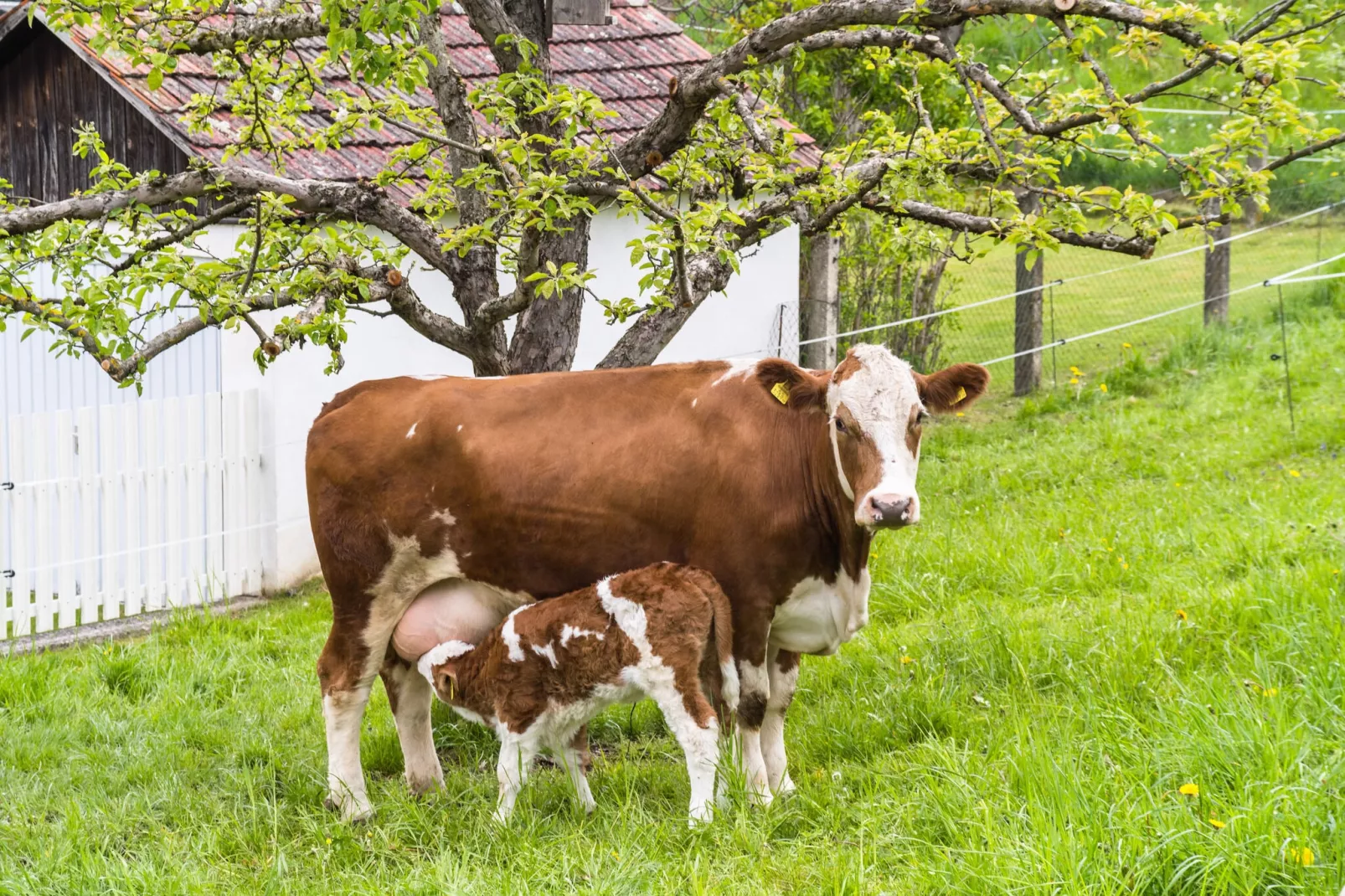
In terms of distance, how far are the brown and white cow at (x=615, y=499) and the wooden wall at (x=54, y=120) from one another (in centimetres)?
558

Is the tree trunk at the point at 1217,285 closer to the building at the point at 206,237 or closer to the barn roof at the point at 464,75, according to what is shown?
the barn roof at the point at 464,75

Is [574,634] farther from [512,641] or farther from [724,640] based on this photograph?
[724,640]

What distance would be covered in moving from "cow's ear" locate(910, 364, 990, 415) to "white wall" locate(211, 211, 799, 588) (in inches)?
163

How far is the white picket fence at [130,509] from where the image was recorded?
334 inches

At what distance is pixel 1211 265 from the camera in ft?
49.3

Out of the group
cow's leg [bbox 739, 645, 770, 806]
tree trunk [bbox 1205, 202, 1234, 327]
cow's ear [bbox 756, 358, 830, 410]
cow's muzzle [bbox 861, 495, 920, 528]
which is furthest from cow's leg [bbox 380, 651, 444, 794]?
tree trunk [bbox 1205, 202, 1234, 327]

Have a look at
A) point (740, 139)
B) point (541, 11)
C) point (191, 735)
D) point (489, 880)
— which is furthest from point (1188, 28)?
point (191, 735)

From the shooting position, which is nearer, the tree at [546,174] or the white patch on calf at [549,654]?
the white patch on calf at [549,654]

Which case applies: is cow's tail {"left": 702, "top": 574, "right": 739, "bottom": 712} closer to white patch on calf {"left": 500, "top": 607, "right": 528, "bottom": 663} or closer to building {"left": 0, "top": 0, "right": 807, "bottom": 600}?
white patch on calf {"left": 500, "top": 607, "right": 528, "bottom": 663}

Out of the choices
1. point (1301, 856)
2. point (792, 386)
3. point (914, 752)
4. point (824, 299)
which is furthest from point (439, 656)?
point (824, 299)

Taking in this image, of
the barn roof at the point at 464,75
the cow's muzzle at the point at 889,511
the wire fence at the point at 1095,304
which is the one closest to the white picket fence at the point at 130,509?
the barn roof at the point at 464,75

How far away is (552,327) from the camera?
655 centimetres

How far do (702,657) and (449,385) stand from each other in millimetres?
1552

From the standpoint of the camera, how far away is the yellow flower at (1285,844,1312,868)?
11.2ft
